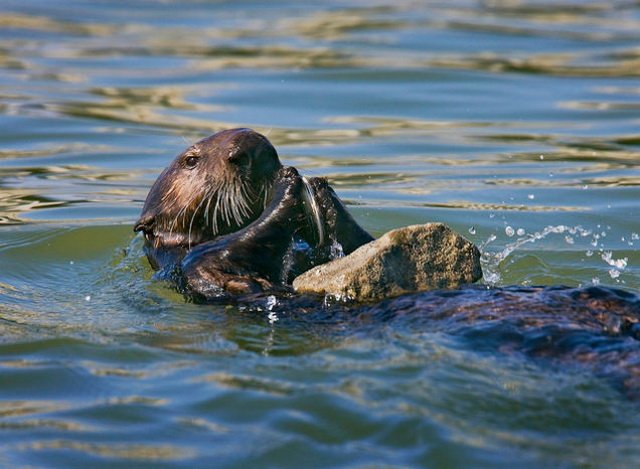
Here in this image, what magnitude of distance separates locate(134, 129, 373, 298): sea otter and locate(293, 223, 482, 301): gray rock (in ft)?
0.83

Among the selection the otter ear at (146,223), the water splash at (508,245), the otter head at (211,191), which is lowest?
the water splash at (508,245)

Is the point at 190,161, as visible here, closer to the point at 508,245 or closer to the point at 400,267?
the point at 400,267

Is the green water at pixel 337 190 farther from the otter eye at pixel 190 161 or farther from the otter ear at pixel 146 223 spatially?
the otter eye at pixel 190 161

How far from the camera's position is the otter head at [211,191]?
538cm

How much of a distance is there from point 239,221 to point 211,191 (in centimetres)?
20

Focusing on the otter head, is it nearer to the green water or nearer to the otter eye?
the otter eye

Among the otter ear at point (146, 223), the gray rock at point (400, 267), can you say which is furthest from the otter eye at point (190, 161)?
the gray rock at point (400, 267)

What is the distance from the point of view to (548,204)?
8.16 m

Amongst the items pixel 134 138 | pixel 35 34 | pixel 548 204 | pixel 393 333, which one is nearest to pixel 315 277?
pixel 393 333

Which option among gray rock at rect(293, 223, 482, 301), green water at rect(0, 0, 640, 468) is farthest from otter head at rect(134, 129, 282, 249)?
gray rock at rect(293, 223, 482, 301)

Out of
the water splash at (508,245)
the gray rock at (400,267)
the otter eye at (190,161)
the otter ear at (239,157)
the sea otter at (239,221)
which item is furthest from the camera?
the water splash at (508,245)

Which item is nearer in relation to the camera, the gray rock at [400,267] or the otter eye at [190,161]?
the gray rock at [400,267]

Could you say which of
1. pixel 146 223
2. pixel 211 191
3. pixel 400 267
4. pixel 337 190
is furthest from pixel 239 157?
pixel 337 190

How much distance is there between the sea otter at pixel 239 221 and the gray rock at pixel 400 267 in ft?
0.83
